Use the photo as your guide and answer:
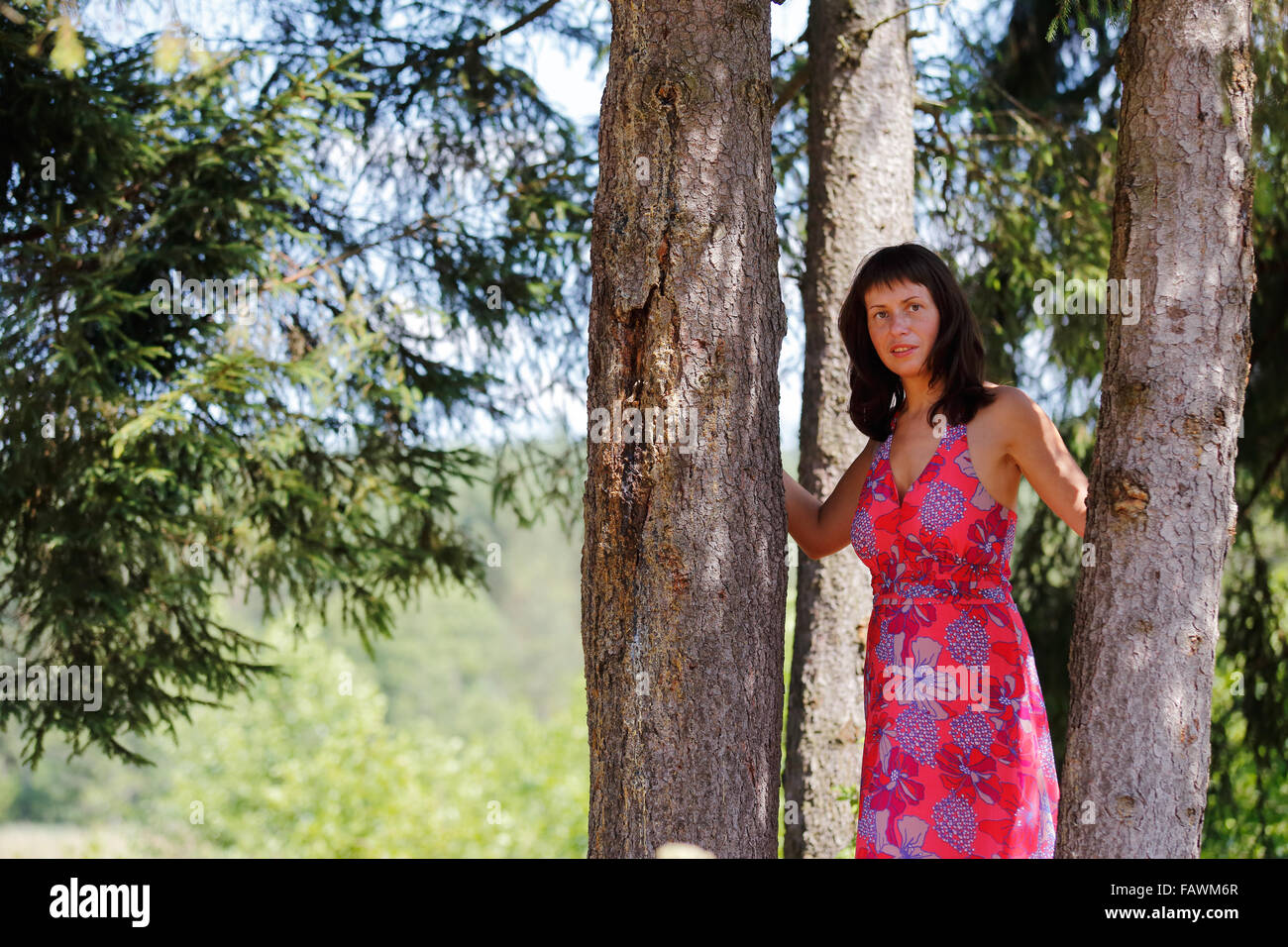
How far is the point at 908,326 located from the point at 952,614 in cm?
77

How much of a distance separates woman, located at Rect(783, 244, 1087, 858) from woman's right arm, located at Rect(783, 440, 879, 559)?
0.57ft

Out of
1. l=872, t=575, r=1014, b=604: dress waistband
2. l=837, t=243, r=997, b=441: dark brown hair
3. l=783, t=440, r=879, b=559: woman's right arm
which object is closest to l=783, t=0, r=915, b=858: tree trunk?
l=783, t=440, r=879, b=559: woman's right arm

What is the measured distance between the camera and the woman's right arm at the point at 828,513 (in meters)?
3.31

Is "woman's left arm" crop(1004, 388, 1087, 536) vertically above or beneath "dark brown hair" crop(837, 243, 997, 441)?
beneath

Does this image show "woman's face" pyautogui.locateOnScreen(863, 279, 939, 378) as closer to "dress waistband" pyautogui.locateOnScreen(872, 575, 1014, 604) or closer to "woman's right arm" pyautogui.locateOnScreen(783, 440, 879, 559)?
"woman's right arm" pyautogui.locateOnScreen(783, 440, 879, 559)

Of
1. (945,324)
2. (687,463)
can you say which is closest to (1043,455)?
(945,324)

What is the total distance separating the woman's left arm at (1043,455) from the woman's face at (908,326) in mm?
274

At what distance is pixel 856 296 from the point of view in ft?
10.8

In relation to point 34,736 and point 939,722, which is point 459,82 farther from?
point 939,722

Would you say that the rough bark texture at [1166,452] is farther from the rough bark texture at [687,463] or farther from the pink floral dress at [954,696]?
the rough bark texture at [687,463]

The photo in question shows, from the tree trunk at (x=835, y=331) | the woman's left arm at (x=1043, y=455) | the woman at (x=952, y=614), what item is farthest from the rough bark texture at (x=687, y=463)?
the tree trunk at (x=835, y=331)

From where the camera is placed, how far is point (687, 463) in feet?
9.45

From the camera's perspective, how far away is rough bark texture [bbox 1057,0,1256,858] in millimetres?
2652
